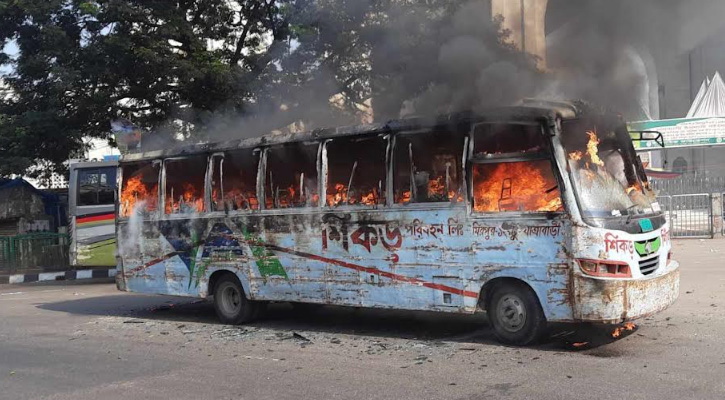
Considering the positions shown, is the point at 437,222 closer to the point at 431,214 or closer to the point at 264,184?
the point at 431,214

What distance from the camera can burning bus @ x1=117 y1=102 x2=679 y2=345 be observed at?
6.46 meters

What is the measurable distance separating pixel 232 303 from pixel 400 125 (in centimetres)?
349

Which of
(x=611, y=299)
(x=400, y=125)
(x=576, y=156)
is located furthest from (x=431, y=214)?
(x=611, y=299)

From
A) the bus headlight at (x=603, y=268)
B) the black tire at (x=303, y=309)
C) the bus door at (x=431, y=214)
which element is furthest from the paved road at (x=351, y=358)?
the bus headlight at (x=603, y=268)

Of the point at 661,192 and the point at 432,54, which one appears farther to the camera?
the point at 661,192

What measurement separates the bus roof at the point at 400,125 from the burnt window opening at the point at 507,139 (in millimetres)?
86

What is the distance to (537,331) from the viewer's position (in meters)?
6.66

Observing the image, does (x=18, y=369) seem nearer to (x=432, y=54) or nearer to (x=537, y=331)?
(x=537, y=331)

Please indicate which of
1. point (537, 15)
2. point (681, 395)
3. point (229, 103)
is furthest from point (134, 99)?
point (681, 395)

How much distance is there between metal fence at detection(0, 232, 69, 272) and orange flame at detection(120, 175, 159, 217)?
30.2 feet

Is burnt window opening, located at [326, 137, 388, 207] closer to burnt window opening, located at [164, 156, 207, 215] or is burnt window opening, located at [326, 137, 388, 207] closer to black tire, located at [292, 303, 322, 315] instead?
burnt window opening, located at [164, 156, 207, 215]

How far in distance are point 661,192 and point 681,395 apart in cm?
1819

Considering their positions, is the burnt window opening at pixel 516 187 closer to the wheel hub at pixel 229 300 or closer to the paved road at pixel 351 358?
the paved road at pixel 351 358

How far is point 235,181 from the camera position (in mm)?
9164
